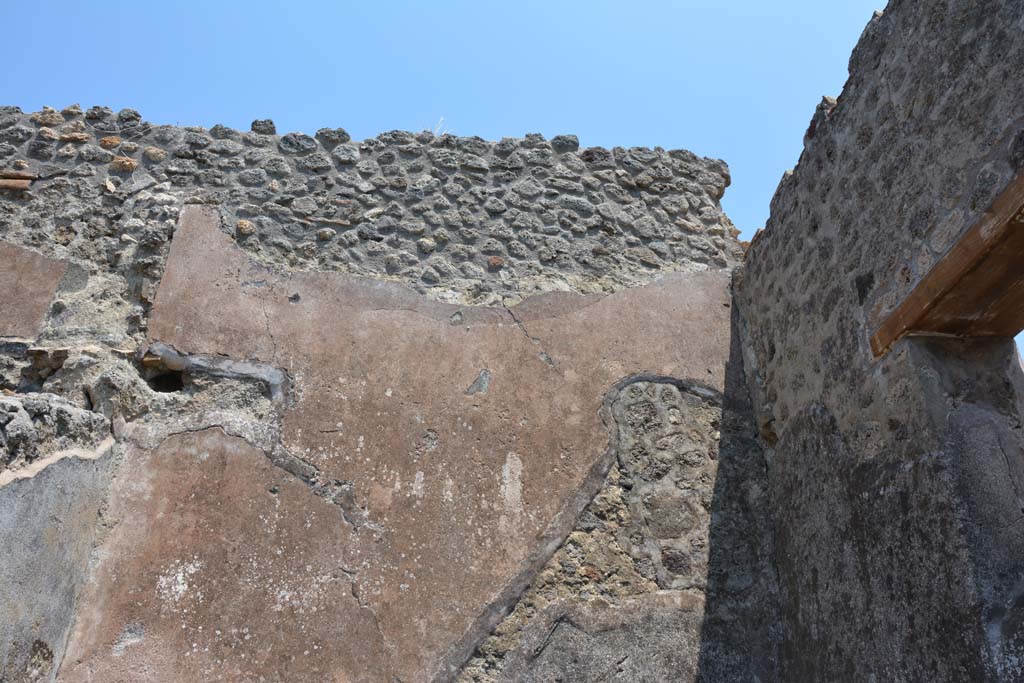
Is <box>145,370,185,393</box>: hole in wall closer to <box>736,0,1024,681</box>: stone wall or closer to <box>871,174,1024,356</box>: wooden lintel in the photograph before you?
<box>736,0,1024,681</box>: stone wall

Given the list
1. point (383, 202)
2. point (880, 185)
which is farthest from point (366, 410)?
point (880, 185)

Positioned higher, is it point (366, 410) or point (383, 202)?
point (383, 202)

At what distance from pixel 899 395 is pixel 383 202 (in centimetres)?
Result: 227

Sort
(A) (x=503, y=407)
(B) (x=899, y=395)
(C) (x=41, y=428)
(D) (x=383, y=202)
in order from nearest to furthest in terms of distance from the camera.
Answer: (B) (x=899, y=395), (C) (x=41, y=428), (A) (x=503, y=407), (D) (x=383, y=202)

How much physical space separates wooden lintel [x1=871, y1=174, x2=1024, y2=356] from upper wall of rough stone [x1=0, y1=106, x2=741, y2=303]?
143cm

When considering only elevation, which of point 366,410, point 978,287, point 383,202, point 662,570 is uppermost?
point 383,202

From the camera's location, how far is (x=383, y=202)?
362 cm

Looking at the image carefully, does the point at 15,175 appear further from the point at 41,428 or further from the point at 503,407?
the point at 503,407

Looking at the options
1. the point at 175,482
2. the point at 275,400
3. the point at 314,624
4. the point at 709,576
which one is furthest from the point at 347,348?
the point at 709,576

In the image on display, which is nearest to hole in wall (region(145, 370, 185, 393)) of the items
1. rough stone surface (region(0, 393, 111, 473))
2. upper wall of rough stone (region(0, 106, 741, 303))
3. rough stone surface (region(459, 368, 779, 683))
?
rough stone surface (region(0, 393, 111, 473))

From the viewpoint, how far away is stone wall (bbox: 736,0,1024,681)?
2.07 m

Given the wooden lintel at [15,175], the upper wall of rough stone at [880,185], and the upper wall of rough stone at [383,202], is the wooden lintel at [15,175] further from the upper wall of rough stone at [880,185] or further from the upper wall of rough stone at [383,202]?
the upper wall of rough stone at [880,185]

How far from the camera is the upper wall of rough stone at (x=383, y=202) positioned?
3.42m

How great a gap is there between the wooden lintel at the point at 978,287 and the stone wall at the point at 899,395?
5cm
